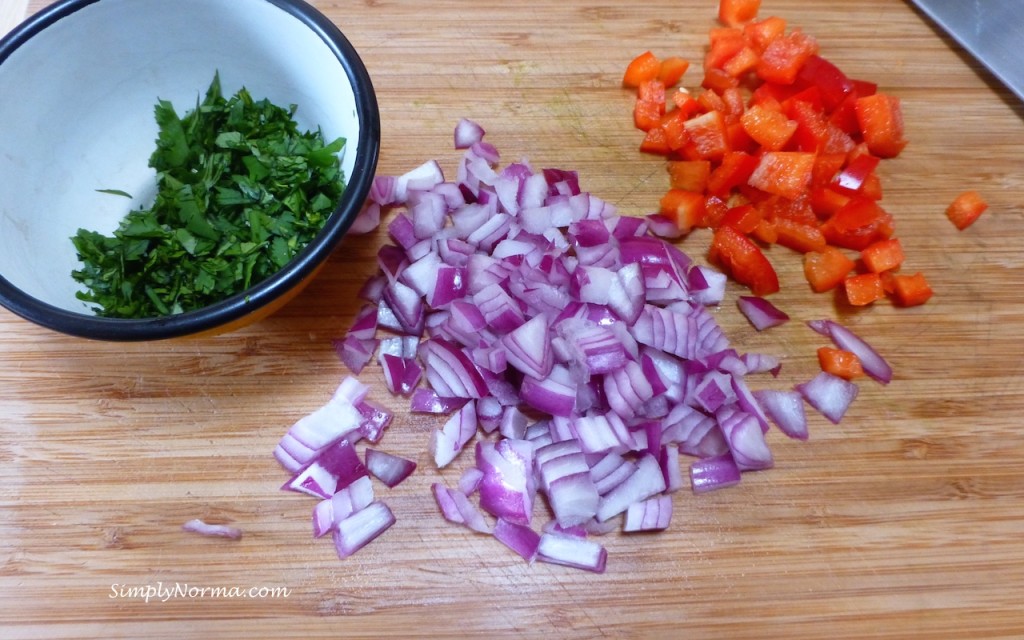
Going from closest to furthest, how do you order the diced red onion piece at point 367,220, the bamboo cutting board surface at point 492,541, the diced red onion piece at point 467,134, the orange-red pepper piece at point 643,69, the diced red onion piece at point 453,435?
the bamboo cutting board surface at point 492,541, the diced red onion piece at point 453,435, the diced red onion piece at point 367,220, the diced red onion piece at point 467,134, the orange-red pepper piece at point 643,69

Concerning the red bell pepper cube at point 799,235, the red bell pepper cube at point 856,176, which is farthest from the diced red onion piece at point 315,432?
the red bell pepper cube at point 856,176

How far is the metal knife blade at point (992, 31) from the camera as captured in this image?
1.85 metres

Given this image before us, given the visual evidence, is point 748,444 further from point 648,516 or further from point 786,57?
point 786,57

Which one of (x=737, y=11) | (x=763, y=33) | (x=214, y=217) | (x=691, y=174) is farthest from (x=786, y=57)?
(x=214, y=217)

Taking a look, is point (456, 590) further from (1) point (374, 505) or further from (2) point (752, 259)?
(2) point (752, 259)

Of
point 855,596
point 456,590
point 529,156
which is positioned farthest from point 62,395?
point 855,596

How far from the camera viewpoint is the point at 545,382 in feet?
4.68

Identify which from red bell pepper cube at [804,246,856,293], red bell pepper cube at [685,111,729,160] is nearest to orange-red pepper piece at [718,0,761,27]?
red bell pepper cube at [685,111,729,160]

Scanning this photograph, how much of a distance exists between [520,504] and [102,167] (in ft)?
3.90

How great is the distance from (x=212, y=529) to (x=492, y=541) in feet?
1.76

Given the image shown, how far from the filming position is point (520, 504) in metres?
1.38

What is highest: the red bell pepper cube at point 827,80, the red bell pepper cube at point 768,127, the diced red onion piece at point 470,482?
the red bell pepper cube at point 827,80

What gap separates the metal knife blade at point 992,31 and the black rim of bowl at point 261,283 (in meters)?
1.64

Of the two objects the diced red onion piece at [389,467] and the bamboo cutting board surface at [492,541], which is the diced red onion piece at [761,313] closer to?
the bamboo cutting board surface at [492,541]
